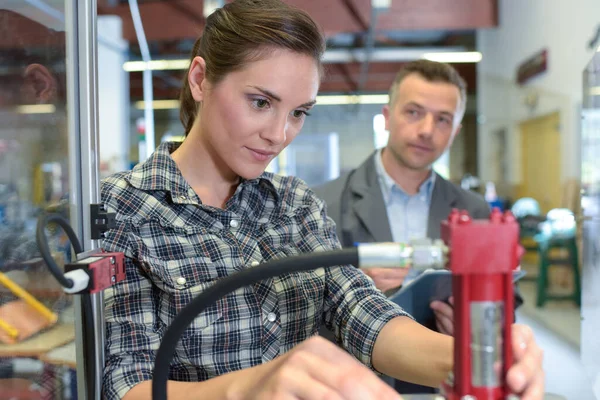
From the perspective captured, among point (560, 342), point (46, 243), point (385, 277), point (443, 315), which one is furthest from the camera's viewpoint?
point (560, 342)

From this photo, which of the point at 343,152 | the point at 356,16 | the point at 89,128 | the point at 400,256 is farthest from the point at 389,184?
the point at 343,152

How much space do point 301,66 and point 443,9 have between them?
13.8 feet

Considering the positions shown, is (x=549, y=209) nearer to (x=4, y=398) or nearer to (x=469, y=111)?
(x=469, y=111)

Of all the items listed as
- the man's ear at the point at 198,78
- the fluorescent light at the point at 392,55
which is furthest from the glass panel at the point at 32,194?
the fluorescent light at the point at 392,55

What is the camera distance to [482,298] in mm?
479

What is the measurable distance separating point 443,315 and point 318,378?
778 millimetres

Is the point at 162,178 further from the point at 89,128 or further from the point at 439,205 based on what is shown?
the point at 439,205

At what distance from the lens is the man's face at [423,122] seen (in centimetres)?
173

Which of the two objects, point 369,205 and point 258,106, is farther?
point 369,205

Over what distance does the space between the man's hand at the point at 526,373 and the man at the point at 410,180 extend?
1.11m

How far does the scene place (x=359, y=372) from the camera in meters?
0.50

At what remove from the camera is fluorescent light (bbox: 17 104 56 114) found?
0.71 metres

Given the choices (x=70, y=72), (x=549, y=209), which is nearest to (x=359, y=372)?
(x=70, y=72)

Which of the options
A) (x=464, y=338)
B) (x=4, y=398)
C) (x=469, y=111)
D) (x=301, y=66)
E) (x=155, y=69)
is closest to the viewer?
(x=464, y=338)
